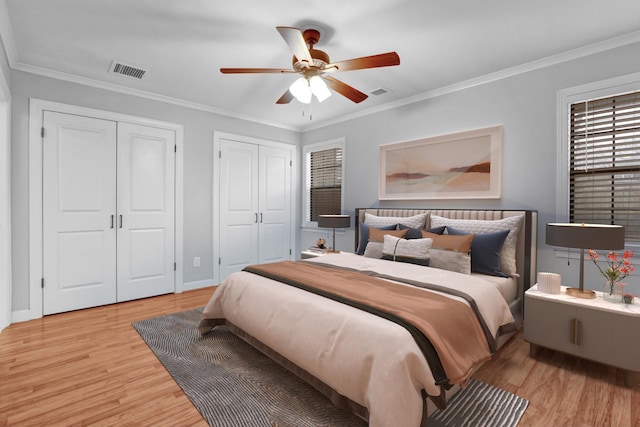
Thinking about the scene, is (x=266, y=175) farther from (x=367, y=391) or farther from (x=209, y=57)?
(x=367, y=391)

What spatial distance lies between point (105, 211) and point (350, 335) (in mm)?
3378

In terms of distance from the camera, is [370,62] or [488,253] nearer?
[370,62]

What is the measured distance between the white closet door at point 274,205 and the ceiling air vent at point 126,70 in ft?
6.60

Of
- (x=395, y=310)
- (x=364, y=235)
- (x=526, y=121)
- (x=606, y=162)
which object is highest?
(x=526, y=121)

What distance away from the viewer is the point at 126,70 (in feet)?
10.5

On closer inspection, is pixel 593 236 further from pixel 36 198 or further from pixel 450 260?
pixel 36 198

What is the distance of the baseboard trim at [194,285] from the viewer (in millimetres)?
4211

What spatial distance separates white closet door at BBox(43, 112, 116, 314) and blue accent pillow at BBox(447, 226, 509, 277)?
13.0 ft

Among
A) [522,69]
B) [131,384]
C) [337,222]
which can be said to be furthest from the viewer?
[337,222]

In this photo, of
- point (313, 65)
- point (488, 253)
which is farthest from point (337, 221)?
point (313, 65)

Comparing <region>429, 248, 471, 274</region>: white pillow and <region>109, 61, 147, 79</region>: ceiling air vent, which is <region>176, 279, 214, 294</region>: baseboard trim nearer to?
<region>109, 61, 147, 79</region>: ceiling air vent

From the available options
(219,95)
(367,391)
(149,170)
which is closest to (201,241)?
(149,170)

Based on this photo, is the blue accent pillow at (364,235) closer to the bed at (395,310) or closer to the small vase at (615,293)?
the bed at (395,310)

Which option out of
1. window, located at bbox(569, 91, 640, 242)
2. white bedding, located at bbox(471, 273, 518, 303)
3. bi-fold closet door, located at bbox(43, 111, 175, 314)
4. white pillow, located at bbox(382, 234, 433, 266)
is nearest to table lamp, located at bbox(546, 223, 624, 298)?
white bedding, located at bbox(471, 273, 518, 303)
